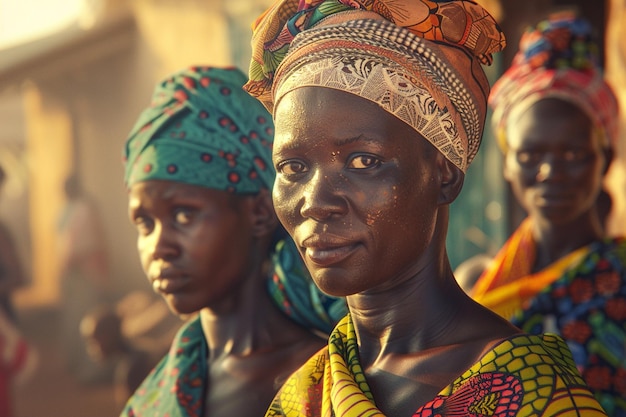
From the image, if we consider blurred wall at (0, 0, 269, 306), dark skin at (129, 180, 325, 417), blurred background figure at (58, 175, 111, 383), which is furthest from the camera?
blurred background figure at (58, 175, 111, 383)

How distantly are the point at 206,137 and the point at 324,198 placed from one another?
1.14 meters

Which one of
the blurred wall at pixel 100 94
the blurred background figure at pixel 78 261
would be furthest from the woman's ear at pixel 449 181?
the blurred background figure at pixel 78 261

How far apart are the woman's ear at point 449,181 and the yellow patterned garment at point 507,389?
0.36 metres

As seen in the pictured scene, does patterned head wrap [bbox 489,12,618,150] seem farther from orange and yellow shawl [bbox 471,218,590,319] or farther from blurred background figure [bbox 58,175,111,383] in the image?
blurred background figure [bbox 58,175,111,383]

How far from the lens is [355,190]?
194 centimetres

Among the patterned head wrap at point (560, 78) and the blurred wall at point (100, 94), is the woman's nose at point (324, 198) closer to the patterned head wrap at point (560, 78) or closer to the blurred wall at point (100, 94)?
the patterned head wrap at point (560, 78)

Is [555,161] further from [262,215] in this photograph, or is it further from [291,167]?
[291,167]

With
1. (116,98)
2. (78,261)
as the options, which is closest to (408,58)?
(116,98)

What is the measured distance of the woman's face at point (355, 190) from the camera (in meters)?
1.94

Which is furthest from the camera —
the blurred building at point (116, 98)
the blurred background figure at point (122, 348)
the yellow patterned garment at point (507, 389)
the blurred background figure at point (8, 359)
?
the blurred building at point (116, 98)

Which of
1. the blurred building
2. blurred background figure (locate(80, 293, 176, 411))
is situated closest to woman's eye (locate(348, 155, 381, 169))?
blurred background figure (locate(80, 293, 176, 411))

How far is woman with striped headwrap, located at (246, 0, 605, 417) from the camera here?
194cm

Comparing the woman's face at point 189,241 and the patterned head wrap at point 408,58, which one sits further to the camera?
the woman's face at point 189,241

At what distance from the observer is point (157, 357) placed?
22.7ft
